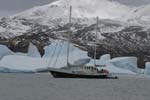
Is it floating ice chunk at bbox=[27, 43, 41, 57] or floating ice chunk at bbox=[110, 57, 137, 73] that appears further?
floating ice chunk at bbox=[27, 43, 41, 57]

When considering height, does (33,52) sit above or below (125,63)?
above

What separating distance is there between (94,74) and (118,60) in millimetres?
37088

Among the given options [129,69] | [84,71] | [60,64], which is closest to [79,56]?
[60,64]

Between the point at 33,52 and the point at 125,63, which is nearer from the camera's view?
the point at 125,63

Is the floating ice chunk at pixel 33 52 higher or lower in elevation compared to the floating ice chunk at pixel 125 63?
higher

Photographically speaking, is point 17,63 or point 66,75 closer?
point 66,75

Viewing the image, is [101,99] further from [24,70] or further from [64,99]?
[24,70]

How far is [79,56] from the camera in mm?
129125

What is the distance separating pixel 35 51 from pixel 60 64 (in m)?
20.1

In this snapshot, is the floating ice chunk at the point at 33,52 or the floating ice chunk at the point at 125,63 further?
the floating ice chunk at the point at 33,52

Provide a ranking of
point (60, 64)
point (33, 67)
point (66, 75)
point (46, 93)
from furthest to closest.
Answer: point (33, 67) → point (60, 64) → point (66, 75) → point (46, 93)

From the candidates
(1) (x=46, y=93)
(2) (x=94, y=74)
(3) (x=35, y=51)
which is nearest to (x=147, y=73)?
(3) (x=35, y=51)

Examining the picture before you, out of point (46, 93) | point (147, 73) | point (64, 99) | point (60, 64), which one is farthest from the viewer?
point (147, 73)

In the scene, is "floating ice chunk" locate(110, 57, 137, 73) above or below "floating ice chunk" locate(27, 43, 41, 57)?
below
